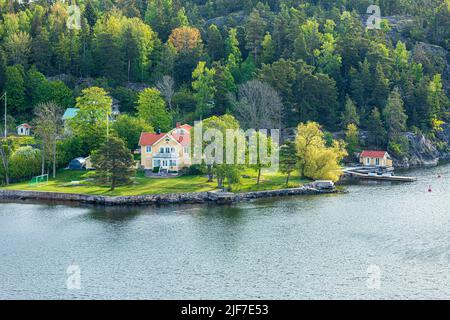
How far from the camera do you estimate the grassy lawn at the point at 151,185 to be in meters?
67.9

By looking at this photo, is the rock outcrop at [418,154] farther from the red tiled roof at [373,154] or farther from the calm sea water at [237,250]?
the calm sea water at [237,250]

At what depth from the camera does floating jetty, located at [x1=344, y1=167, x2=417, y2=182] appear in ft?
258

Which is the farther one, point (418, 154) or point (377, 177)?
point (418, 154)

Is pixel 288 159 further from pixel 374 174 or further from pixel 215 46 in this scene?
pixel 215 46

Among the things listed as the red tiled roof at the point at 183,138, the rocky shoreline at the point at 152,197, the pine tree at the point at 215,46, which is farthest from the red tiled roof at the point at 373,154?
the pine tree at the point at 215,46

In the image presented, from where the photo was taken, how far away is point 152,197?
65875mm

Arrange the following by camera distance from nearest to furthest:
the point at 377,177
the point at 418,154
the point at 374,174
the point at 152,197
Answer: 1. the point at 152,197
2. the point at 377,177
3. the point at 374,174
4. the point at 418,154

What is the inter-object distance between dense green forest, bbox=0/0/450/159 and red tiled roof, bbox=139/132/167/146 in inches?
328

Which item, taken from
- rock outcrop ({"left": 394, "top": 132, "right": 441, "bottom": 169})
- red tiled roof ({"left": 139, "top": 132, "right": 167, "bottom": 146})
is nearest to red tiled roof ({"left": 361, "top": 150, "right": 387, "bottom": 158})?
rock outcrop ({"left": 394, "top": 132, "right": 441, "bottom": 169})

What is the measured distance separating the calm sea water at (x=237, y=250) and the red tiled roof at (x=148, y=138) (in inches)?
600

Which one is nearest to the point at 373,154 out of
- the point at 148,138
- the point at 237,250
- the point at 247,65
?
the point at 247,65

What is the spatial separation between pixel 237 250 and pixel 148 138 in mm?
32202

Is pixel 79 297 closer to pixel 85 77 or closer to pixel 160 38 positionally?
pixel 85 77
